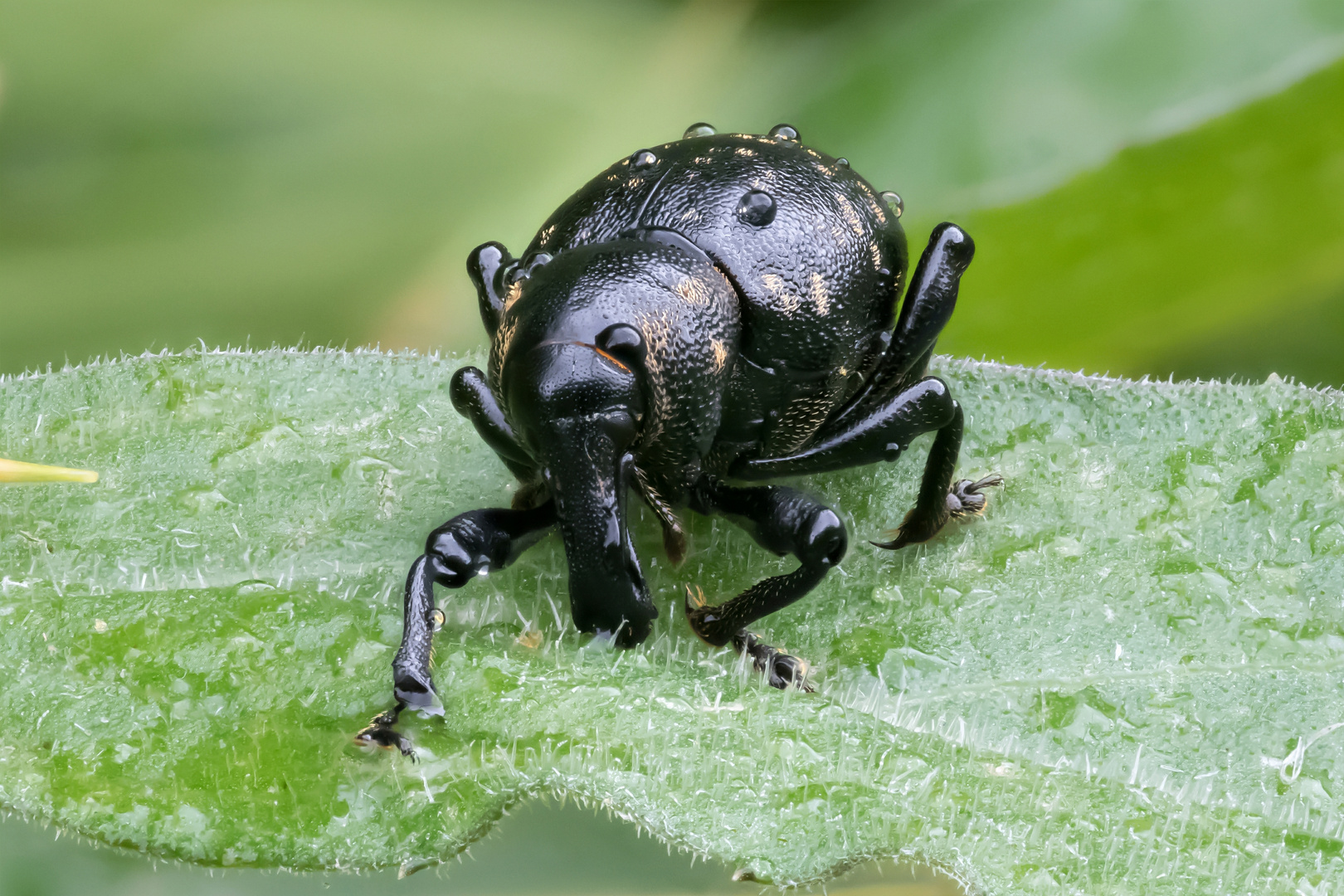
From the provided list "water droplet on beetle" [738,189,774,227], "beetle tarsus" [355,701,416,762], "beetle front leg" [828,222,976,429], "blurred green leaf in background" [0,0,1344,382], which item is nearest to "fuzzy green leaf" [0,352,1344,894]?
"beetle tarsus" [355,701,416,762]

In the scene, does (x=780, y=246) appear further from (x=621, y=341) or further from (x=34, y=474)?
(x=34, y=474)

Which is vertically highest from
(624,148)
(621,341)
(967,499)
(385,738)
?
(624,148)

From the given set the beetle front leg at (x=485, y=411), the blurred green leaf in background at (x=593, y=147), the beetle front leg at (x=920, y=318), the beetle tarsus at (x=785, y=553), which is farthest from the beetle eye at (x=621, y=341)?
the blurred green leaf in background at (x=593, y=147)

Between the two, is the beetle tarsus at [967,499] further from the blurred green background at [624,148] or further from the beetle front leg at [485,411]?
the blurred green background at [624,148]

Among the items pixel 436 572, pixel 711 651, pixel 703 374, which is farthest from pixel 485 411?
pixel 711 651

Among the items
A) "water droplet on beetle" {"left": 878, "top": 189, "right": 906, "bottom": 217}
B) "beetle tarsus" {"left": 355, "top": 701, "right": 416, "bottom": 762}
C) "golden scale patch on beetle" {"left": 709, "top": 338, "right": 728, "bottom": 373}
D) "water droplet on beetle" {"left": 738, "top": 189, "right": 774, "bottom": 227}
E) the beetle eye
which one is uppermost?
"water droplet on beetle" {"left": 878, "top": 189, "right": 906, "bottom": 217}

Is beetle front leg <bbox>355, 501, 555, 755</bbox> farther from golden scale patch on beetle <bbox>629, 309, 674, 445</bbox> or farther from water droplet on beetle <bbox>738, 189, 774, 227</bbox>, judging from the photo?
water droplet on beetle <bbox>738, 189, 774, 227</bbox>

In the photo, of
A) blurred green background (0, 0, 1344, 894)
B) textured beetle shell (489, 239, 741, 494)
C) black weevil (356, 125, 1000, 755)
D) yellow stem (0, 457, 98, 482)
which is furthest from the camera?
blurred green background (0, 0, 1344, 894)
